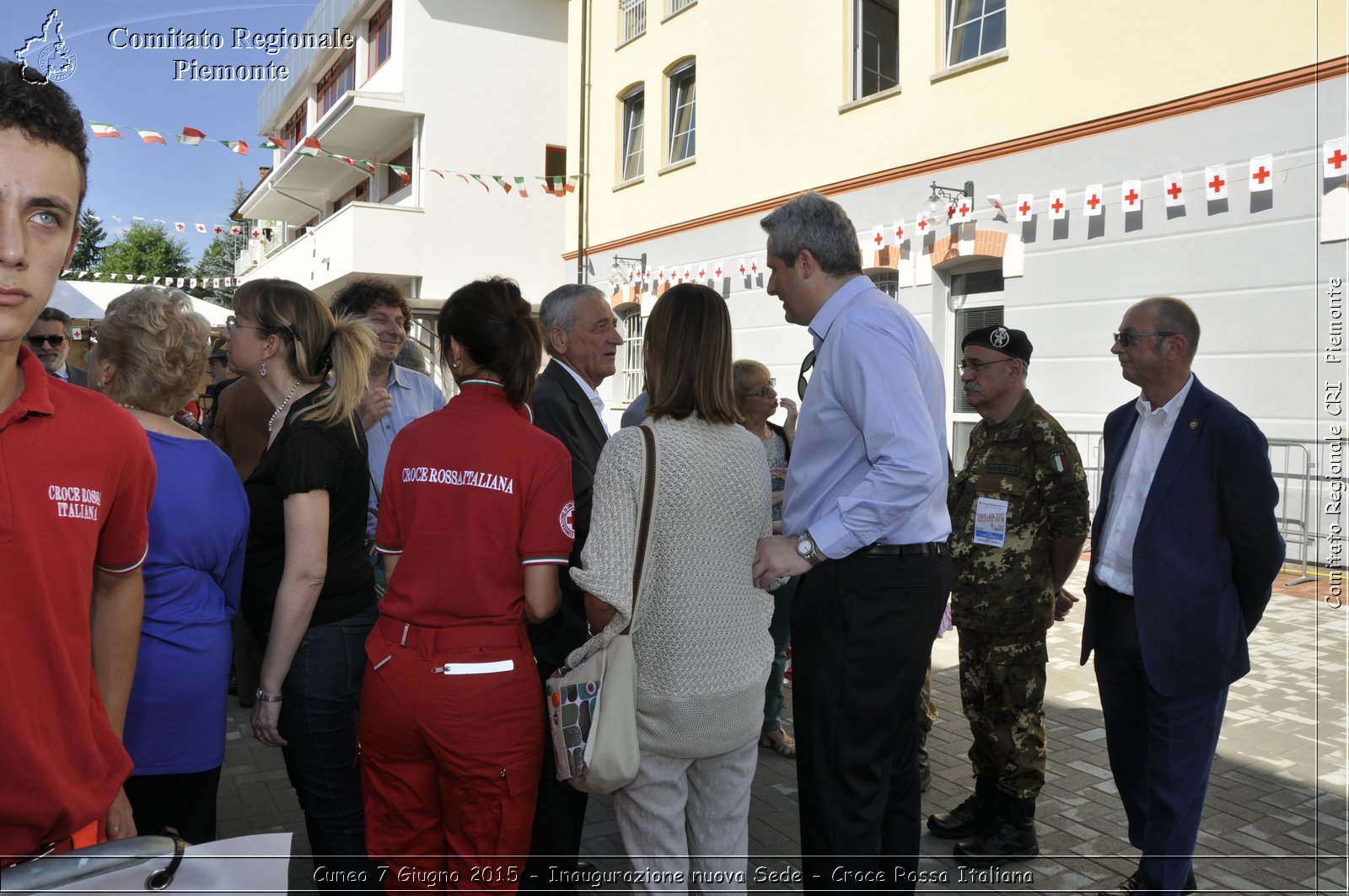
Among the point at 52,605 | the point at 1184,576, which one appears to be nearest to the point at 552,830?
the point at 52,605

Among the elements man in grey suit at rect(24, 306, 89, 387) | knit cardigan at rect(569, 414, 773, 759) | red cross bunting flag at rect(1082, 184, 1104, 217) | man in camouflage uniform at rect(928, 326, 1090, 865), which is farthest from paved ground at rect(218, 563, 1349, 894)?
red cross bunting flag at rect(1082, 184, 1104, 217)

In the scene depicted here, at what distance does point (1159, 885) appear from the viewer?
3230 mm

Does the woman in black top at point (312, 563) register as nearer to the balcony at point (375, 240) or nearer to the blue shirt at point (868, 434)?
the blue shirt at point (868, 434)

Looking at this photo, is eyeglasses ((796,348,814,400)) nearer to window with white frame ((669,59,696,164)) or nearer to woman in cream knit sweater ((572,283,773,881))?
woman in cream knit sweater ((572,283,773,881))

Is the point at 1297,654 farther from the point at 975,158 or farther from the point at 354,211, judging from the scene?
the point at 354,211

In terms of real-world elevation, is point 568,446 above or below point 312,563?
above

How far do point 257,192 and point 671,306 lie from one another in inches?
1160

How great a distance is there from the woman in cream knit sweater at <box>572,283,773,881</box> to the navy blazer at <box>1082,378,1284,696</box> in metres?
1.56

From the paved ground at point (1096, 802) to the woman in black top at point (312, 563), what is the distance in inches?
29.9

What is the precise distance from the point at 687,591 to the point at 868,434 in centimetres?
67

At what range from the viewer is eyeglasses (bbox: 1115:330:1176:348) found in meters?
3.40

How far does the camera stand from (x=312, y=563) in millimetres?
2633

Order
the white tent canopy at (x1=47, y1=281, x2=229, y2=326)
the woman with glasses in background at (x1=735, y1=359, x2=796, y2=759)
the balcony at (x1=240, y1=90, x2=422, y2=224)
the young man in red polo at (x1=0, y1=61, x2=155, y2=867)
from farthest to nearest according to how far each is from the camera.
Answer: the balcony at (x1=240, y1=90, x2=422, y2=224)
the white tent canopy at (x1=47, y1=281, x2=229, y2=326)
the woman with glasses in background at (x1=735, y1=359, x2=796, y2=759)
the young man in red polo at (x1=0, y1=61, x2=155, y2=867)

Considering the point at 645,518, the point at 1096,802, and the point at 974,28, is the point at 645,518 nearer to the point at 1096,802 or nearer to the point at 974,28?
the point at 1096,802
